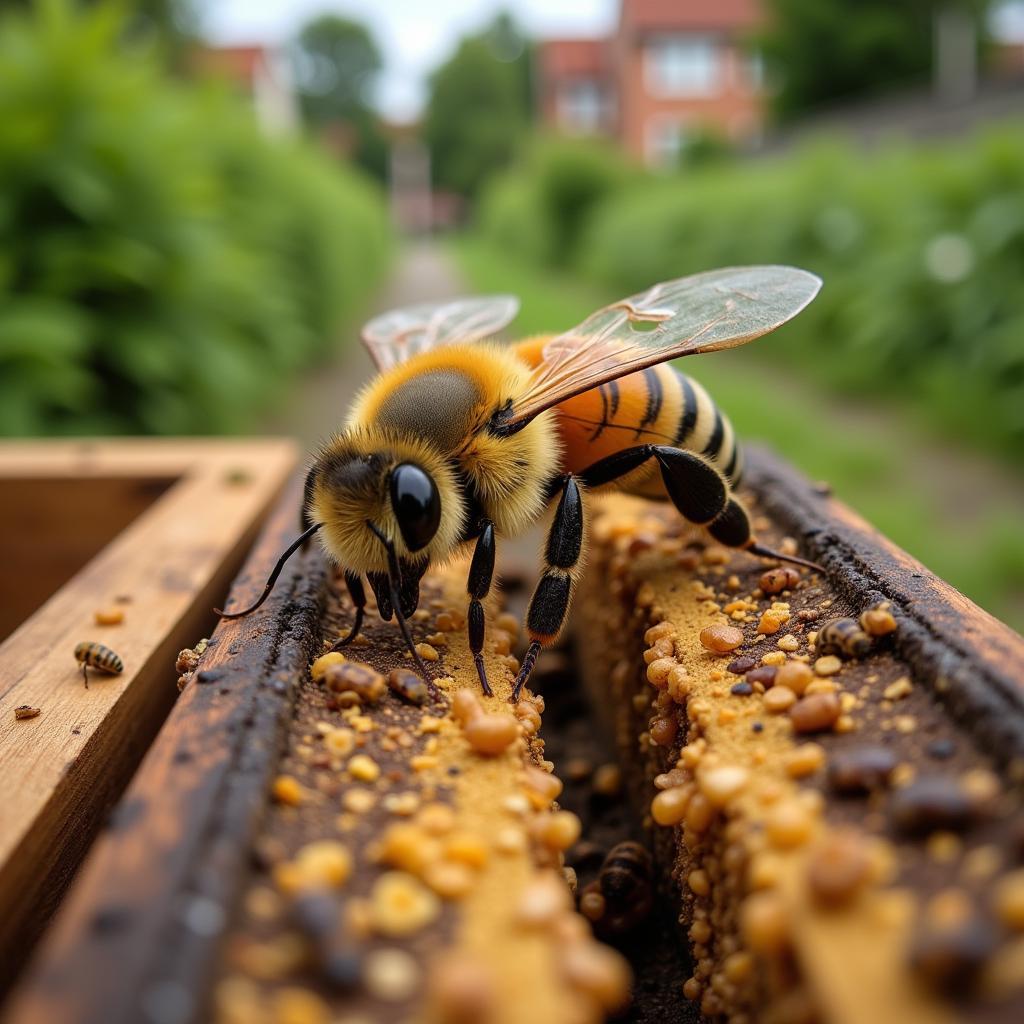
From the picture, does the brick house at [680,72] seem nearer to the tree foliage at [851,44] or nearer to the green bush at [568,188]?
the tree foliage at [851,44]

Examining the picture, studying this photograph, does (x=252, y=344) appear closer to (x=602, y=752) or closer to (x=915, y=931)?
(x=602, y=752)

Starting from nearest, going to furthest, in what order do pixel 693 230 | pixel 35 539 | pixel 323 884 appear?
pixel 323 884, pixel 35 539, pixel 693 230

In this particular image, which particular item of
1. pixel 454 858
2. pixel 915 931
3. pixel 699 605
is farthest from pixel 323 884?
pixel 699 605

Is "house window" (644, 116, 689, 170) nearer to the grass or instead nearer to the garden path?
the garden path

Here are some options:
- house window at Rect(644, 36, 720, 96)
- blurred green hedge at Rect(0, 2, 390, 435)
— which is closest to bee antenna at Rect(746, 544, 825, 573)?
blurred green hedge at Rect(0, 2, 390, 435)

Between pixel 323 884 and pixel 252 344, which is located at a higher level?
pixel 323 884

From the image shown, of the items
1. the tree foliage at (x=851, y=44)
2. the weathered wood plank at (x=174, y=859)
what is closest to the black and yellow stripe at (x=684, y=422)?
the weathered wood plank at (x=174, y=859)

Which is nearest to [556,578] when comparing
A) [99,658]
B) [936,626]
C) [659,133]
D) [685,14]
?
[936,626]

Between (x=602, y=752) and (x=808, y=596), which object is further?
(x=602, y=752)

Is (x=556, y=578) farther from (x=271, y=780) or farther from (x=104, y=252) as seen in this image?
(x=104, y=252)
